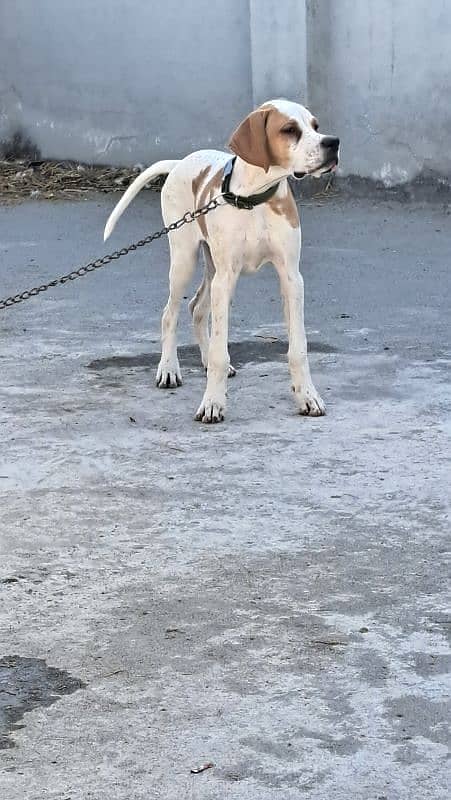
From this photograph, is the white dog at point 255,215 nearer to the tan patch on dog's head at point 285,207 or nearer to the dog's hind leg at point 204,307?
the tan patch on dog's head at point 285,207

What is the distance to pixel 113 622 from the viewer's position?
168 inches

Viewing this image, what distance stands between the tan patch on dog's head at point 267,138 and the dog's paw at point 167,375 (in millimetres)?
1256

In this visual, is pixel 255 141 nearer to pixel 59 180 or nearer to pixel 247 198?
pixel 247 198

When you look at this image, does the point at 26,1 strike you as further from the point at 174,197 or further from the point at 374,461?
the point at 374,461

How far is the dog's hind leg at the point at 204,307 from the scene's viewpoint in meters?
6.75

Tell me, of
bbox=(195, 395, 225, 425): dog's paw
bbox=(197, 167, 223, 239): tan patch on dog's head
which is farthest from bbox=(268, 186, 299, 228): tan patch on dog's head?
bbox=(195, 395, 225, 425): dog's paw

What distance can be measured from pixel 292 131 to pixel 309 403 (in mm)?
1186

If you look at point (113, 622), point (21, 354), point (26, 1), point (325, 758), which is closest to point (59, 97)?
point (26, 1)

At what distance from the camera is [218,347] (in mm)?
6191

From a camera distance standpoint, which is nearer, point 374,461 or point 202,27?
point 374,461

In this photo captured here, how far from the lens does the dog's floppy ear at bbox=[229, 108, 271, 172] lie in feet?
19.2

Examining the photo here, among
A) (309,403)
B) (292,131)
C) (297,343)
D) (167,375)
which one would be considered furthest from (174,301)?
(292,131)

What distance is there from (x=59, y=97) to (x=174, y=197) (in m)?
6.87

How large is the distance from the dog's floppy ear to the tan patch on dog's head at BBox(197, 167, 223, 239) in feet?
1.05
